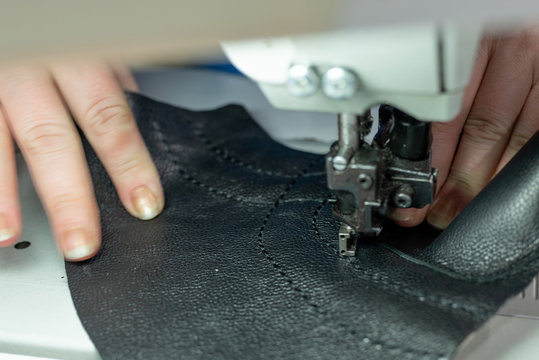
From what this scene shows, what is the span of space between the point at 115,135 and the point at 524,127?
0.69m

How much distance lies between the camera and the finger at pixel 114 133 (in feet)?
3.54

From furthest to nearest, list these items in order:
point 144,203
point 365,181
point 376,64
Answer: point 144,203, point 365,181, point 376,64

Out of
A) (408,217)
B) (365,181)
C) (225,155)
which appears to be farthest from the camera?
(225,155)

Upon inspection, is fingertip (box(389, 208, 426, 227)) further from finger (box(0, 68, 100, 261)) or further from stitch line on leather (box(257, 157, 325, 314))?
finger (box(0, 68, 100, 261))

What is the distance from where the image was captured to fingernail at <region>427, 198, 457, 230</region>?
97 cm

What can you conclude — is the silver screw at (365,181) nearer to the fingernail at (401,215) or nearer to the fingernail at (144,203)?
the fingernail at (401,215)

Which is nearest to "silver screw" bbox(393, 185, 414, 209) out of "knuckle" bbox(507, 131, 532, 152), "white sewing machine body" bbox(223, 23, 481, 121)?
"white sewing machine body" bbox(223, 23, 481, 121)

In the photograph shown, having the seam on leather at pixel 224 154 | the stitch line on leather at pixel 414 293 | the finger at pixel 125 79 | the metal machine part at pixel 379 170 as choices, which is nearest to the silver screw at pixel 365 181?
the metal machine part at pixel 379 170

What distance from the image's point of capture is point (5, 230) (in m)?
1.00

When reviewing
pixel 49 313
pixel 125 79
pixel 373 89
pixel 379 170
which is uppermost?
pixel 373 89

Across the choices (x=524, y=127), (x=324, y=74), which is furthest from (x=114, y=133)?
(x=524, y=127)

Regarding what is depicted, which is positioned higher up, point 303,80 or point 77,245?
point 303,80

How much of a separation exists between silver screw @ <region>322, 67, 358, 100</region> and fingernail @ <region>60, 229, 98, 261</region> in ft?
1.64

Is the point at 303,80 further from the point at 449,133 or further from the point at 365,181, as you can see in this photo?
the point at 449,133
